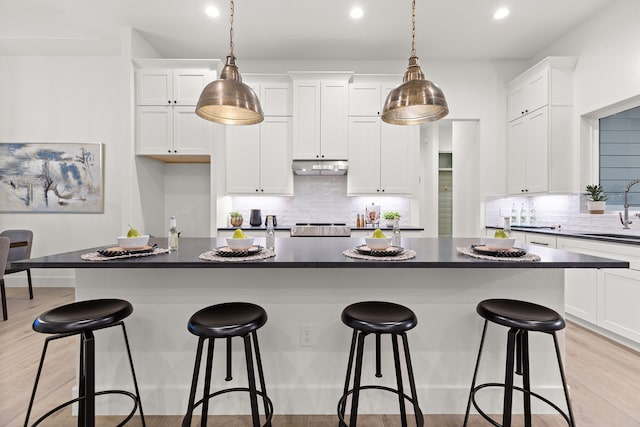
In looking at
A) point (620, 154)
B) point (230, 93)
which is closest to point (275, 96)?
point (230, 93)

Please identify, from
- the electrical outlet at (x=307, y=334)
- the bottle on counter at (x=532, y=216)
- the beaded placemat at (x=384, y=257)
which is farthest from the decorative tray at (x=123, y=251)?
the bottle on counter at (x=532, y=216)

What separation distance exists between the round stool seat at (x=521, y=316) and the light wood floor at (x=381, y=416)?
0.75 meters

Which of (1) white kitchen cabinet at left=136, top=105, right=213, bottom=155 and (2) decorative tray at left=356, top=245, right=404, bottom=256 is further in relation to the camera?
(1) white kitchen cabinet at left=136, top=105, right=213, bottom=155

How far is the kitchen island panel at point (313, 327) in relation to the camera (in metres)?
1.84

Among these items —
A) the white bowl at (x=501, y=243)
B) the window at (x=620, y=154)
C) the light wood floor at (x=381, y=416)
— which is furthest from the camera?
the window at (x=620, y=154)

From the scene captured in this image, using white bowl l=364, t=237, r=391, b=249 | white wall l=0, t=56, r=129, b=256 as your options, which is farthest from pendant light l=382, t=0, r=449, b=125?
white wall l=0, t=56, r=129, b=256

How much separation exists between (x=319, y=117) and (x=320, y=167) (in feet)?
2.21

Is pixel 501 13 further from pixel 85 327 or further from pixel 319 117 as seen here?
pixel 85 327

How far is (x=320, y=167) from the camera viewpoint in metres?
4.16

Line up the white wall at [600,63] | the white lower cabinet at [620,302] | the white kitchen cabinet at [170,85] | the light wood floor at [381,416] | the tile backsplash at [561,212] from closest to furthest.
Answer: the light wood floor at [381,416]
the white lower cabinet at [620,302]
the white wall at [600,63]
the tile backsplash at [561,212]
the white kitchen cabinet at [170,85]

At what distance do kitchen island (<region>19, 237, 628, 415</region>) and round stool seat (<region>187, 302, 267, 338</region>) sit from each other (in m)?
0.31

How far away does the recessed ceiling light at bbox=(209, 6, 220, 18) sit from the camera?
3304 mm

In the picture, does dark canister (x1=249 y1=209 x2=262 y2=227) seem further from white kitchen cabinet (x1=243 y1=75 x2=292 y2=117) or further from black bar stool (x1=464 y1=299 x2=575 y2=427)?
black bar stool (x1=464 y1=299 x2=575 y2=427)

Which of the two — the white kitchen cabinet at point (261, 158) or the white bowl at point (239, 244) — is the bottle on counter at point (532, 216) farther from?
the white bowl at point (239, 244)
